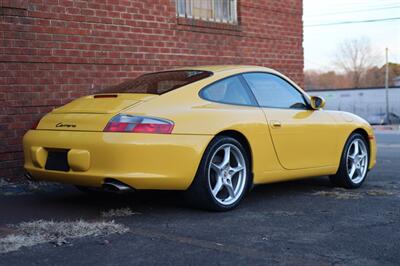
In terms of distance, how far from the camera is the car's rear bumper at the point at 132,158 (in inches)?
191

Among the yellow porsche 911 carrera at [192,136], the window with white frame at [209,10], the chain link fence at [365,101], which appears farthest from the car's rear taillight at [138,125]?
the chain link fence at [365,101]

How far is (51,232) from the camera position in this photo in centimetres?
457

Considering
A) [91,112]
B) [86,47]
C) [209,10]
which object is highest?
[209,10]

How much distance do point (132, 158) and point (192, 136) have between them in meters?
0.59

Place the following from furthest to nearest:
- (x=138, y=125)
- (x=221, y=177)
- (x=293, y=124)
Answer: (x=293, y=124), (x=221, y=177), (x=138, y=125)

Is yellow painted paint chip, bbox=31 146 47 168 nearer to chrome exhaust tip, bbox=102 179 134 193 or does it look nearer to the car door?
chrome exhaust tip, bbox=102 179 134 193

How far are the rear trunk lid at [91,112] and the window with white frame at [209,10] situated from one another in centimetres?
401

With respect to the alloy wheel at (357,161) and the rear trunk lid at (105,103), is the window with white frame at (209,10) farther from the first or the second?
the rear trunk lid at (105,103)

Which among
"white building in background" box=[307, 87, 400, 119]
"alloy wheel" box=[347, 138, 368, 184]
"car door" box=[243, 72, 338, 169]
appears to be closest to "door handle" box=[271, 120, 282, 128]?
"car door" box=[243, 72, 338, 169]

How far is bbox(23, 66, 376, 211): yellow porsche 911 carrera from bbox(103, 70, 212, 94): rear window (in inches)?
0.5

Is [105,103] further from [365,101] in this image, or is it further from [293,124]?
[365,101]

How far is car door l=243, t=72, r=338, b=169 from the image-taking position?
6.05 m

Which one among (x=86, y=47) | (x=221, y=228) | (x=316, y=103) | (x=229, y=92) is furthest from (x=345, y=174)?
(x=86, y=47)

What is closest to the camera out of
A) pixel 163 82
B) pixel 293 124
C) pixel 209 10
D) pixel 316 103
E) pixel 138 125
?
pixel 138 125
